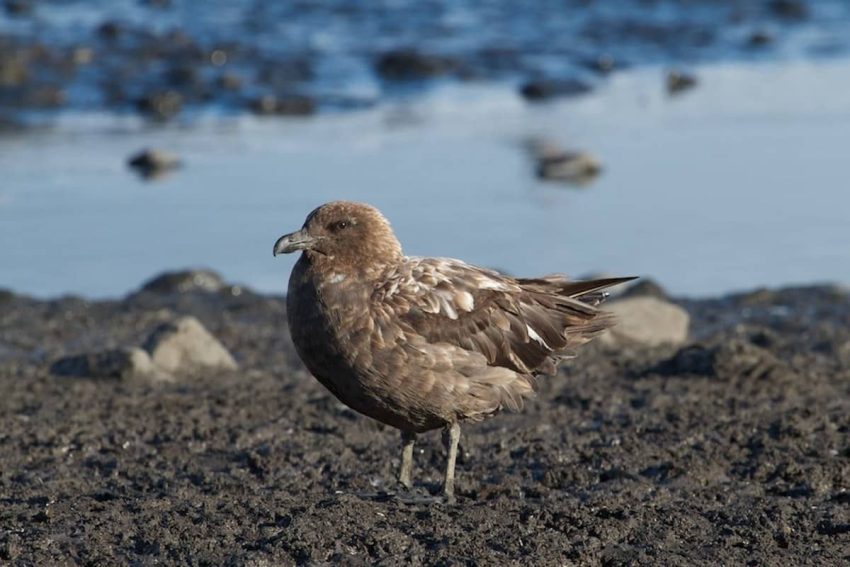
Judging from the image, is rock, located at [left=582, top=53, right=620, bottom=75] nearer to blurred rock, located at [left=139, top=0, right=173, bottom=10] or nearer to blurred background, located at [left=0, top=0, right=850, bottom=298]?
blurred background, located at [left=0, top=0, right=850, bottom=298]

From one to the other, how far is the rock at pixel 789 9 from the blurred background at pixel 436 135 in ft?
0.28

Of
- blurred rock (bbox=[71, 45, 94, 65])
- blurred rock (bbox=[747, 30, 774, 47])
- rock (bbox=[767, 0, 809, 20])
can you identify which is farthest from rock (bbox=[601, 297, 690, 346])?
rock (bbox=[767, 0, 809, 20])

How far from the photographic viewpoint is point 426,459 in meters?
7.99

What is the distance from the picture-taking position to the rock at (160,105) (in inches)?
784

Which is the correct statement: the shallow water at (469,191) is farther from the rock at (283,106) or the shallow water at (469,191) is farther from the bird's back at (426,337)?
the bird's back at (426,337)

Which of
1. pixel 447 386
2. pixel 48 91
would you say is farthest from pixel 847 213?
pixel 48 91

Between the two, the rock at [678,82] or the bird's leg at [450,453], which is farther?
the rock at [678,82]

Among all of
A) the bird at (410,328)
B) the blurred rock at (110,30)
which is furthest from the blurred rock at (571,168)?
the blurred rock at (110,30)

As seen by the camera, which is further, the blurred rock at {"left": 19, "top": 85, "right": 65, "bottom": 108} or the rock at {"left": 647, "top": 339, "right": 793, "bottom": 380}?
the blurred rock at {"left": 19, "top": 85, "right": 65, "bottom": 108}

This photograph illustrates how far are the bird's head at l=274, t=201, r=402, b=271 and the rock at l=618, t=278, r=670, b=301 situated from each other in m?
5.23

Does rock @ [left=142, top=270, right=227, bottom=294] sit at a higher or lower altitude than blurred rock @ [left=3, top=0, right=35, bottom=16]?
lower

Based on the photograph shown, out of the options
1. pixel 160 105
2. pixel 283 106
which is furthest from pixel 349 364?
pixel 160 105

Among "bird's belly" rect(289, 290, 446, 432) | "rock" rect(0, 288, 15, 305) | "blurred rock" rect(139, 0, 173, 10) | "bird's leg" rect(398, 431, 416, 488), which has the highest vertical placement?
"bird's belly" rect(289, 290, 446, 432)

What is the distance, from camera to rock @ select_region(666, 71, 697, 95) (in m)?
21.3
